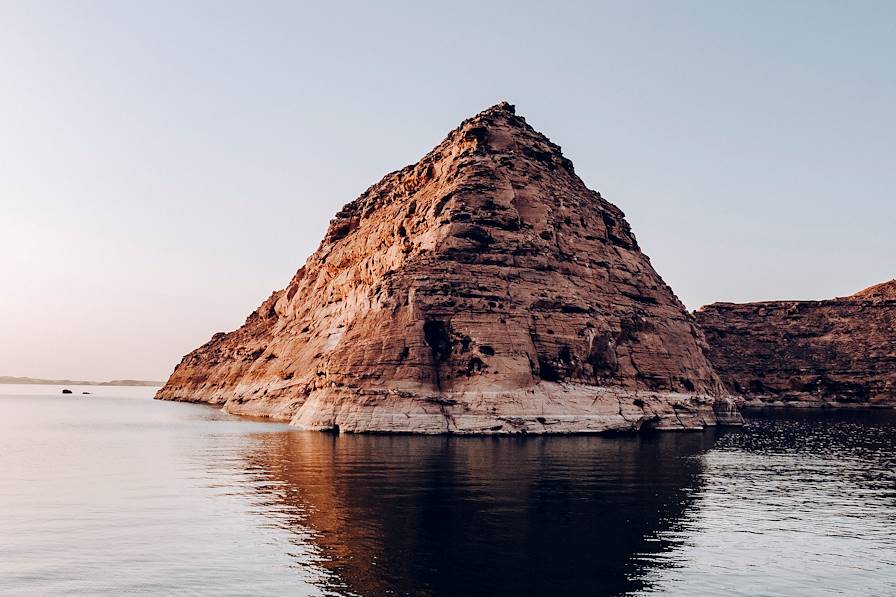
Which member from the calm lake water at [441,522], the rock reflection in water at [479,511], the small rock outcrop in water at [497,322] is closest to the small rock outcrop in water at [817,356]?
the small rock outcrop in water at [497,322]

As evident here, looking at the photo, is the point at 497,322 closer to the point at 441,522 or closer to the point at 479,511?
the point at 479,511

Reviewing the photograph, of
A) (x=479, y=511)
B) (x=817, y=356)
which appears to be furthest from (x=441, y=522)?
(x=817, y=356)

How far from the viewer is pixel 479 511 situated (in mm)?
30234

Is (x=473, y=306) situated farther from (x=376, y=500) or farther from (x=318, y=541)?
(x=318, y=541)

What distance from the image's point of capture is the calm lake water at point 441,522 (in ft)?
69.3

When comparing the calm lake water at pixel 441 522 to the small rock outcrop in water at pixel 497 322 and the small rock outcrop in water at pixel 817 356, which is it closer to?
the small rock outcrop in water at pixel 497 322

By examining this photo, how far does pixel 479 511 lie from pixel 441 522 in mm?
2795

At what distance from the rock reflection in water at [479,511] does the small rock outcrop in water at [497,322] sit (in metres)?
10.8

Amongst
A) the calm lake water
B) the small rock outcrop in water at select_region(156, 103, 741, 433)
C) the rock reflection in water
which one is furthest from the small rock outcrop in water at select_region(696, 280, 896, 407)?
the rock reflection in water

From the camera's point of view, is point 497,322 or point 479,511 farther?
point 497,322

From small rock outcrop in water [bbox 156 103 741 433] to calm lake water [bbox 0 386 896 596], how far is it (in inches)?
446

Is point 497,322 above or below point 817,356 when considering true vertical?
below

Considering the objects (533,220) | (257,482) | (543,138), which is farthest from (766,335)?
(257,482)

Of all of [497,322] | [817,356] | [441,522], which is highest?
[817,356]
